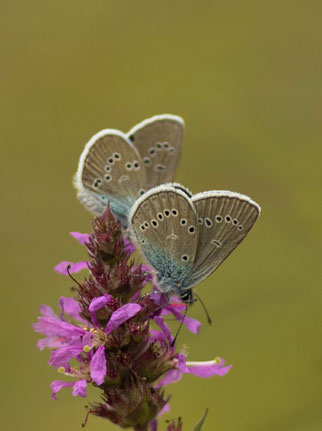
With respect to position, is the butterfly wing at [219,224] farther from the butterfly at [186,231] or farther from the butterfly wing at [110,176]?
the butterfly wing at [110,176]

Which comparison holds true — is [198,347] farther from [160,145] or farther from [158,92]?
[158,92]

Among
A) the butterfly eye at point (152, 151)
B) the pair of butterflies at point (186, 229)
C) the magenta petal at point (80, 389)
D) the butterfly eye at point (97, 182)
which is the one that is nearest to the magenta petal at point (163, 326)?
the pair of butterflies at point (186, 229)

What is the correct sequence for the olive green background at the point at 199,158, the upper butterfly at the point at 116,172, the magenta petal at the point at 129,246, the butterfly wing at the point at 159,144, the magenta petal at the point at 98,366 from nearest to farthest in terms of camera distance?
the magenta petal at the point at 98,366, the magenta petal at the point at 129,246, the upper butterfly at the point at 116,172, the butterfly wing at the point at 159,144, the olive green background at the point at 199,158

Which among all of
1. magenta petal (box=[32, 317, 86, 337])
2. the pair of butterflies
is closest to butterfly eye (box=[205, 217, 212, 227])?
the pair of butterflies

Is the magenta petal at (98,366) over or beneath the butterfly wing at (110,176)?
beneath

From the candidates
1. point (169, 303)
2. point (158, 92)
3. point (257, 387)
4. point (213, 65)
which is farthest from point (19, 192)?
point (169, 303)

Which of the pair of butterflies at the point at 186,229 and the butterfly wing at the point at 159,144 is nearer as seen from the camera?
the pair of butterflies at the point at 186,229
